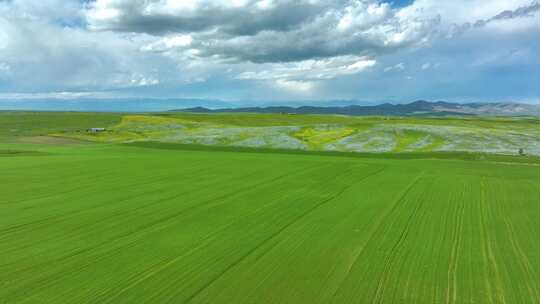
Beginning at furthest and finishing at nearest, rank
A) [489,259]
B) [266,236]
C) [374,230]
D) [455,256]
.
Answer: [374,230] < [266,236] < [455,256] < [489,259]

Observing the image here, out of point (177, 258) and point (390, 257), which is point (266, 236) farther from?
point (390, 257)

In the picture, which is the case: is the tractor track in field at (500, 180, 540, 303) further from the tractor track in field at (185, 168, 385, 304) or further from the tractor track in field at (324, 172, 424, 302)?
the tractor track in field at (185, 168, 385, 304)

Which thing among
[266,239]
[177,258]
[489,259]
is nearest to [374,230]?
[489,259]

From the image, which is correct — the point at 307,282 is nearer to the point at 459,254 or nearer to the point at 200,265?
the point at 200,265

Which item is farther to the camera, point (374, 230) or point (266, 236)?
point (374, 230)

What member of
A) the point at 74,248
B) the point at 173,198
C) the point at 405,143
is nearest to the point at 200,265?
the point at 74,248

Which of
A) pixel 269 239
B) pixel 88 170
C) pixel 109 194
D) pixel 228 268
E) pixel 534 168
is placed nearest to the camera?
pixel 228 268
